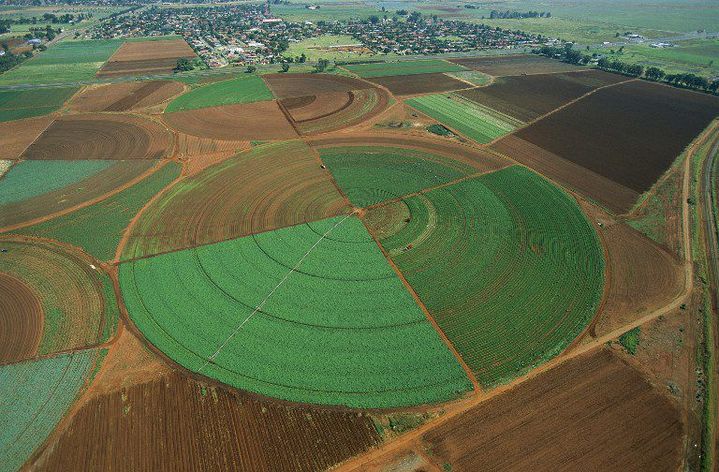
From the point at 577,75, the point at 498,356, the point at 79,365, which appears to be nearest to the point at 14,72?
the point at 79,365

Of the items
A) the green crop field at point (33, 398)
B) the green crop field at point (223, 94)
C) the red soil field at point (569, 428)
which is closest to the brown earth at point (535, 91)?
the green crop field at point (223, 94)

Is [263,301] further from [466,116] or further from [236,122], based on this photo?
[466,116]

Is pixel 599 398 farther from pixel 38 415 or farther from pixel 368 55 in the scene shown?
pixel 368 55

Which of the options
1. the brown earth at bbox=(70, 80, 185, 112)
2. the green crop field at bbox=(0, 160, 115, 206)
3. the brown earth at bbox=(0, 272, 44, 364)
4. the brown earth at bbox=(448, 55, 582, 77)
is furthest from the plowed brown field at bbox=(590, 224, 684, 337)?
the brown earth at bbox=(70, 80, 185, 112)

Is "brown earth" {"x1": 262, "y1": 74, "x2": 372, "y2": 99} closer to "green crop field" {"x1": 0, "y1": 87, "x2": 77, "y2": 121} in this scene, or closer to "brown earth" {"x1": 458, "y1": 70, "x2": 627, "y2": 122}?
"brown earth" {"x1": 458, "y1": 70, "x2": 627, "y2": 122}

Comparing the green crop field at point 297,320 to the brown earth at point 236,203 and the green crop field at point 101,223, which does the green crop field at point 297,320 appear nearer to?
the brown earth at point 236,203

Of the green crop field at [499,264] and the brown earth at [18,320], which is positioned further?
the green crop field at [499,264]
